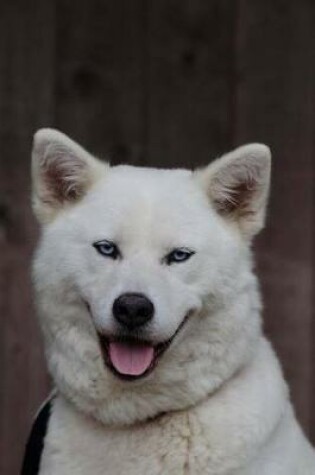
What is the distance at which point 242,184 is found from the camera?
13.2 ft

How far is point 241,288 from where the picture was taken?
13.1 ft

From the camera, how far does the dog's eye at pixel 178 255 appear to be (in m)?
3.82

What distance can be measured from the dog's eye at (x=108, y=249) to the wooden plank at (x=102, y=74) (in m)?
1.86

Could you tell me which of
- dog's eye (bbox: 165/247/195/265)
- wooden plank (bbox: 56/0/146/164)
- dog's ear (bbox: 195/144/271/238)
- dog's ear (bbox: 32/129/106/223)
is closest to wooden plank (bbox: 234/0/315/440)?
wooden plank (bbox: 56/0/146/164)

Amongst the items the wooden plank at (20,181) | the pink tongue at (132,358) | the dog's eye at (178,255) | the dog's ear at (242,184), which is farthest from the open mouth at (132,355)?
the wooden plank at (20,181)

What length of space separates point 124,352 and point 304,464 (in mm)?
614

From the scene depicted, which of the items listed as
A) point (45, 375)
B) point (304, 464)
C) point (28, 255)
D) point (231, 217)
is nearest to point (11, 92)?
point (28, 255)

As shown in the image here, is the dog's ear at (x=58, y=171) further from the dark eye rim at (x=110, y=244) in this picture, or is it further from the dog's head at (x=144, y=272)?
the dark eye rim at (x=110, y=244)

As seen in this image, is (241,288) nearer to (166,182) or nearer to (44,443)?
(166,182)

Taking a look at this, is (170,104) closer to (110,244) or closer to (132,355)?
(110,244)

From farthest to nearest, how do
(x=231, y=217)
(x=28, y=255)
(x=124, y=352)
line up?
1. (x=28, y=255)
2. (x=231, y=217)
3. (x=124, y=352)

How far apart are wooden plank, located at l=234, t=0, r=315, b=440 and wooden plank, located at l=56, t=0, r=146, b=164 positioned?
0.40m

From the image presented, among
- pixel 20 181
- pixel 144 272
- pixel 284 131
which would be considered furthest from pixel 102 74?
pixel 144 272

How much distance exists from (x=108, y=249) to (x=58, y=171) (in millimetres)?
310
